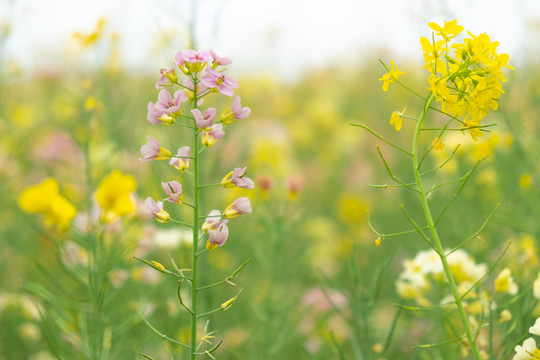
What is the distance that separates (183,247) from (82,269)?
0.54 metres

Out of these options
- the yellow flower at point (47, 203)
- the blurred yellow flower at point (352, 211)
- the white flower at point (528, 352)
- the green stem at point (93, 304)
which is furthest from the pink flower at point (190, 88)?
the blurred yellow flower at point (352, 211)

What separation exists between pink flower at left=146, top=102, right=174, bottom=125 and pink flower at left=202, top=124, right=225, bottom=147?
0.05 metres

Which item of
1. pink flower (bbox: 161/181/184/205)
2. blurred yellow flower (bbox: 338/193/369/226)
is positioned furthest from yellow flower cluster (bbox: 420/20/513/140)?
blurred yellow flower (bbox: 338/193/369/226)

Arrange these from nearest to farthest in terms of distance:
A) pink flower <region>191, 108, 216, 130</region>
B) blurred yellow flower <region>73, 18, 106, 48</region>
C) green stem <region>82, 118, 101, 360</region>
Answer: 1. pink flower <region>191, 108, 216, 130</region>
2. green stem <region>82, 118, 101, 360</region>
3. blurred yellow flower <region>73, 18, 106, 48</region>

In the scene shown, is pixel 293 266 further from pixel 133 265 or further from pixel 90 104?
pixel 90 104

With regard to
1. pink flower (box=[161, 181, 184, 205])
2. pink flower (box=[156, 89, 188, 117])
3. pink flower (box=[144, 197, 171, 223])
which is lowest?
pink flower (box=[144, 197, 171, 223])

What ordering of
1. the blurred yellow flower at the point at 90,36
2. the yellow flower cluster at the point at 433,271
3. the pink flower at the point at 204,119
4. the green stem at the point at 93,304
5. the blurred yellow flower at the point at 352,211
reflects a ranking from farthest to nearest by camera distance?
the blurred yellow flower at the point at 352,211
the blurred yellow flower at the point at 90,36
the yellow flower cluster at the point at 433,271
the green stem at the point at 93,304
the pink flower at the point at 204,119

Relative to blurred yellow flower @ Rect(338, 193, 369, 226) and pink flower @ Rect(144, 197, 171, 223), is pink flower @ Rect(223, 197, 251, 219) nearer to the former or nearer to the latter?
pink flower @ Rect(144, 197, 171, 223)

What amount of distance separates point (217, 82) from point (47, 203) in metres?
0.28

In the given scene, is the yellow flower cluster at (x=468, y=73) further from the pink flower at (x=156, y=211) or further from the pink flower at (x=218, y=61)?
the pink flower at (x=156, y=211)

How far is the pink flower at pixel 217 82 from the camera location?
0.66 meters

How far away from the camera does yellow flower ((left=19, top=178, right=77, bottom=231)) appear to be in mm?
664

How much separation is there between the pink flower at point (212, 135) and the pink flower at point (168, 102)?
5cm

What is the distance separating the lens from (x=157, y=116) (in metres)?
0.68
